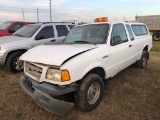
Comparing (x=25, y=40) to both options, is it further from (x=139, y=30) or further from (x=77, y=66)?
(x=139, y=30)

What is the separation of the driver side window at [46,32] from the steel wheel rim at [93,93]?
12.3 ft

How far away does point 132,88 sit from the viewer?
15.6ft

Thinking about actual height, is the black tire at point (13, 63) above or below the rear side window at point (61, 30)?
below

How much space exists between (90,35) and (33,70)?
1711mm

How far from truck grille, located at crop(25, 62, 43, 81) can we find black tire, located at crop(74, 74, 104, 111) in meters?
0.77

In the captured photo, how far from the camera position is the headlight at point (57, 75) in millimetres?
2947

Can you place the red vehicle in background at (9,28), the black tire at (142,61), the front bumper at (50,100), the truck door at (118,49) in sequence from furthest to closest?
the red vehicle in background at (9,28)
the black tire at (142,61)
the truck door at (118,49)
the front bumper at (50,100)

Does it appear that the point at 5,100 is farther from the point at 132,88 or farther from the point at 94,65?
the point at 132,88

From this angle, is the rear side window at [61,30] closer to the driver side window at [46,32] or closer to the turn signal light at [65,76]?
the driver side window at [46,32]

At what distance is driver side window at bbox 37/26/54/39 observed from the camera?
6693 mm

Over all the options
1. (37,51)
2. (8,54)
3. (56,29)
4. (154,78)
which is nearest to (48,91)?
(37,51)

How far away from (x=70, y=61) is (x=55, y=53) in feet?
1.36

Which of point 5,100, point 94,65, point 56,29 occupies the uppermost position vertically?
point 56,29

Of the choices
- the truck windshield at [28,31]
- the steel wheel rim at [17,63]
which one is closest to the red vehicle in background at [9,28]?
the truck windshield at [28,31]
